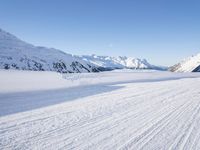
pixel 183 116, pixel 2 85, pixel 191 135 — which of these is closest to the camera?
pixel 191 135

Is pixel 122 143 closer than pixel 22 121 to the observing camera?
Yes

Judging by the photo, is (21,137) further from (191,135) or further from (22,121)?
(191,135)

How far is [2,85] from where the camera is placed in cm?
1535

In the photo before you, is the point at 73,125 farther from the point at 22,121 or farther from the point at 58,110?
the point at 58,110

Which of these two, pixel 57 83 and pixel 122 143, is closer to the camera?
pixel 122 143

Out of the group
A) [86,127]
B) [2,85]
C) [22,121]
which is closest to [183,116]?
[86,127]

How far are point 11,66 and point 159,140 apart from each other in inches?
4058

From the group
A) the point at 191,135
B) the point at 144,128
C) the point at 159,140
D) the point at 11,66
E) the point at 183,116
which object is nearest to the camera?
the point at 159,140

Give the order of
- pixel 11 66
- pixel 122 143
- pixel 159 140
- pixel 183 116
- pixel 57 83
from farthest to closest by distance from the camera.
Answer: pixel 11 66, pixel 57 83, pixel 183 116, pixel 159 140, pixel 122 143

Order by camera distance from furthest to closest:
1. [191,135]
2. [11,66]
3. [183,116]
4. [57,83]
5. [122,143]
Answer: [11,66] < [57,83] < [183,116] < [191,135] < [122,143]

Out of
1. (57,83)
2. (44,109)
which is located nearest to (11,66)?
(57,83)

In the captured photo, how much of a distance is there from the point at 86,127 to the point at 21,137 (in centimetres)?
192

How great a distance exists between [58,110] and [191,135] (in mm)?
4743

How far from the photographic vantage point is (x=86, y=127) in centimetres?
736
